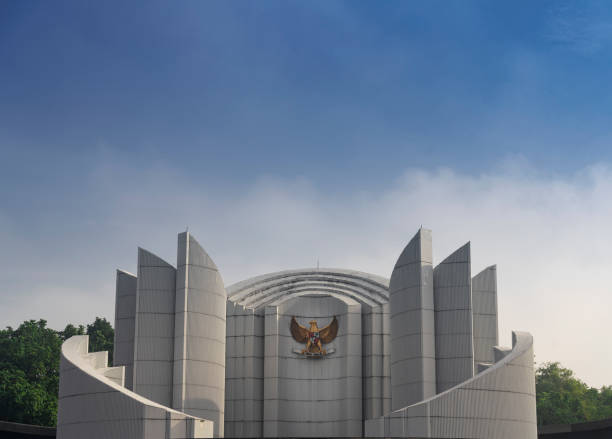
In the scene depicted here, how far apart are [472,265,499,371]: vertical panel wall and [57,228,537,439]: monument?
0.06 m

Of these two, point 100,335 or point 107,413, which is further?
point 100,335

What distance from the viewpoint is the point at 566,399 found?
A: 73.9 meters

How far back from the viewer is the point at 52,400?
6266 cm

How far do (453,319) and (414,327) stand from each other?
187 centimetres

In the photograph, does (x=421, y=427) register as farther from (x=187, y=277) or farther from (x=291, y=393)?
(x=291, y=393)

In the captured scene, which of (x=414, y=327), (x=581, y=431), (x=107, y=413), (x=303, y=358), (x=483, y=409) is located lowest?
(x=581, y=431)

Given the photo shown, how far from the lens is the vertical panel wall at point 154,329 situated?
38.4 m

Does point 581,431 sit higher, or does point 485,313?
point 485,313

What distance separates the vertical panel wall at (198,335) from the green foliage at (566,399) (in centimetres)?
4333

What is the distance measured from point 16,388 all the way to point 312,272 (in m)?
24.6

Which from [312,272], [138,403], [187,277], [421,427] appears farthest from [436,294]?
[312,272]

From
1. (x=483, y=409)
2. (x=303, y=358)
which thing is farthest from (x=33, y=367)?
(x=483, y=409)

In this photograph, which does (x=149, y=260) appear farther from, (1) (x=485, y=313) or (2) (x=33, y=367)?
(2) (x=33, y=367)

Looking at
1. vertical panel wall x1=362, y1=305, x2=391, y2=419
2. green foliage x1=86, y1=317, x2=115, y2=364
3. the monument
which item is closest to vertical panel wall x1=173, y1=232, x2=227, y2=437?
the monument
